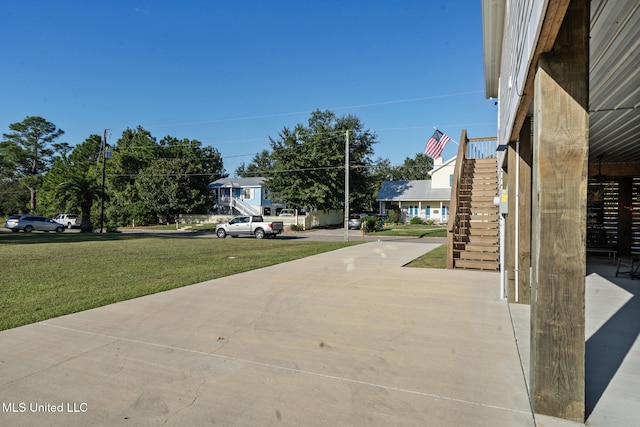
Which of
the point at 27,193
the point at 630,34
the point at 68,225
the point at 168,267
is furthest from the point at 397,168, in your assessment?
the point at 630,34

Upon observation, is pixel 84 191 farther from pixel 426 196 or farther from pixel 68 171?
pixel 426 196

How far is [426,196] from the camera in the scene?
39406 millimetres

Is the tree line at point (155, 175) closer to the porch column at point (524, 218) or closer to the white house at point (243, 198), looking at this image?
the white house at point (243, 198)

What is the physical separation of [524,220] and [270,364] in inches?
182

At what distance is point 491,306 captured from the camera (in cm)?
586

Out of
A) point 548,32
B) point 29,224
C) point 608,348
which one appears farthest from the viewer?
point 29,224

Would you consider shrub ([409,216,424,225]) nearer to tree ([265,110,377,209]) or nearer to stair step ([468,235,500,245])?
tree ([265,110,377,209])

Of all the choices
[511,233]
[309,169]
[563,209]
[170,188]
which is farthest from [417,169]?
[563,209]

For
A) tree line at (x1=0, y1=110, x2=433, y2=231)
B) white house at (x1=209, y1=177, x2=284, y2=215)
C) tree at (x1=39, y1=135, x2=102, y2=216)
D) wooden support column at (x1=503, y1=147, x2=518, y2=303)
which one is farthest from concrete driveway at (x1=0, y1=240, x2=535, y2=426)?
tree at (x1=39, y1=135, x2=102, y2=216)

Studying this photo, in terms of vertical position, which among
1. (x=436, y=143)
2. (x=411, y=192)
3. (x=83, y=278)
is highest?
(x=436, y=143)

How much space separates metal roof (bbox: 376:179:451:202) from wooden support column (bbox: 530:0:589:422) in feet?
120

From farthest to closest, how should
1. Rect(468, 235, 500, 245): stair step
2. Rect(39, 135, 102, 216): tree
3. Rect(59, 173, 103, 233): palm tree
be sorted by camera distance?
Rect(39, 135, 102, 216): tree, Rect(59, 173, 103, 233): palm tree, Rect(468, 235, 500, 245): stair step

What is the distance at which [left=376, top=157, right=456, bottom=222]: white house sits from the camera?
39281 millimetres

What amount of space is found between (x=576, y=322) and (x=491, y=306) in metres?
3.52
